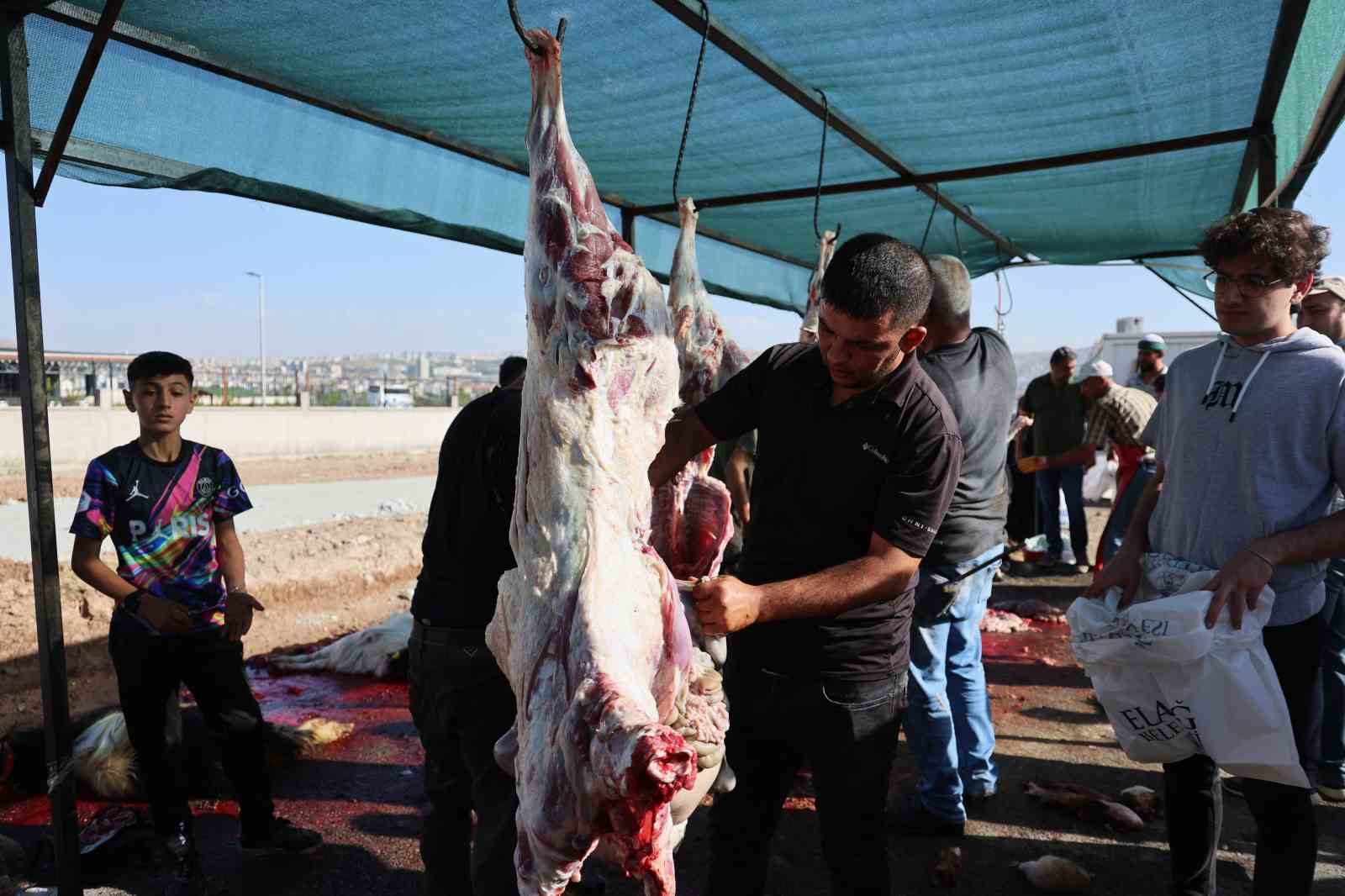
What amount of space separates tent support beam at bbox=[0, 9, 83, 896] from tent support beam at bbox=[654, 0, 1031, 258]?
197 cm

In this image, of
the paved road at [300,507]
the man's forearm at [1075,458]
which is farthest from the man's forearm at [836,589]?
the paved road at [300,507]

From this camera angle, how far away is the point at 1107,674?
2.42m

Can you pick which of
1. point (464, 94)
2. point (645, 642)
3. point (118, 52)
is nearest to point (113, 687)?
point (118, 52)

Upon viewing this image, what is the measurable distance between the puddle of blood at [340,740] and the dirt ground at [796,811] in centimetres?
1

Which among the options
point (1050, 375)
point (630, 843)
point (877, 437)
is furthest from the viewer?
point (1050, 375)

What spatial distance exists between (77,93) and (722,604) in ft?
8.44

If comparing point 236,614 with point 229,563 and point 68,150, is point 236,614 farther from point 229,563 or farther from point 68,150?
point 68,150

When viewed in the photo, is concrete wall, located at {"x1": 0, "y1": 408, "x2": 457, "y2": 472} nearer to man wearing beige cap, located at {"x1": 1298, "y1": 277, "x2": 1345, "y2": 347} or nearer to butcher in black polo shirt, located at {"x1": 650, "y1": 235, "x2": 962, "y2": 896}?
butcher in black polo shirt, located at {"x1": 650, "y1": 235, "x2": 962, "y2": 896}

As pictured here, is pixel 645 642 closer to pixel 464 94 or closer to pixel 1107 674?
pixel 1107 674

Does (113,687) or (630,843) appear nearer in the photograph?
(630,843)

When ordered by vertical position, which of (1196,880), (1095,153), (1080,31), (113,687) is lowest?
(113,687)

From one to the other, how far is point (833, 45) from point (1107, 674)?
2.45m

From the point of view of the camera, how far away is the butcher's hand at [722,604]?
168cm

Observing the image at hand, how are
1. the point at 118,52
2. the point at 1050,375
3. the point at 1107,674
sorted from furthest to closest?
the point at 1050,375, the point at 118,52, the point at 1107,674
